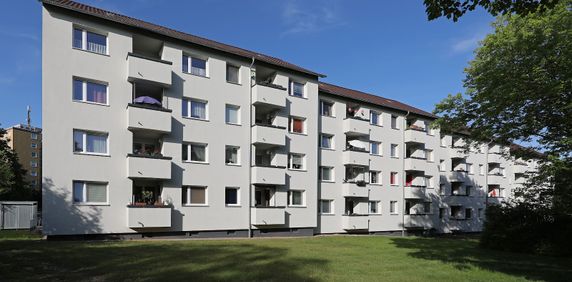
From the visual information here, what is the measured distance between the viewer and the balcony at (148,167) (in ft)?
71.2

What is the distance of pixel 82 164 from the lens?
2092cm

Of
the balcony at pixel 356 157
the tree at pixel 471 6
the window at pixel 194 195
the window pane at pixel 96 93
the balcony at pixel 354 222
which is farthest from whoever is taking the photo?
the balcony at pixel 356 157

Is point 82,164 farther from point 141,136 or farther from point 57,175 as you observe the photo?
point 141,136

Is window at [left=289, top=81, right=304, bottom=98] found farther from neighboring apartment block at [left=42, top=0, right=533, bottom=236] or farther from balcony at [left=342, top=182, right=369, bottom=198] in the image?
balcony at [left=342, top=182, right=369, bottom=198]

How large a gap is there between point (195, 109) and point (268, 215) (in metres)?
8.64

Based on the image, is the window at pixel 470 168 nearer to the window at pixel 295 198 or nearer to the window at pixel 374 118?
the window at pixel 374 118

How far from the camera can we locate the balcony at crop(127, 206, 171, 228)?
21.3 metres

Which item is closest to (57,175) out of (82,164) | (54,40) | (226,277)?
(82,164)

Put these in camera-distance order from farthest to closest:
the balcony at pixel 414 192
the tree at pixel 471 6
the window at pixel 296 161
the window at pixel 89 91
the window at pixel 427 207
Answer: the window at pixel 427 207 → the balcony at pixel 414 192 → the window at pixel 296 161 → the window at pixel 89 91 → the tree at pixel 471 6

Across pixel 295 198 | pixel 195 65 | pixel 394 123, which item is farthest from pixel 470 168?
pixel 195 65

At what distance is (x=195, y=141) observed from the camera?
984 inches

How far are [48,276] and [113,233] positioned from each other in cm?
1197

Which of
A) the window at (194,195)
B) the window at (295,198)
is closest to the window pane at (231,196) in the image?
the window at (194,195)

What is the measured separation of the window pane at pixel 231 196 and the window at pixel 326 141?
9526 millimetres
